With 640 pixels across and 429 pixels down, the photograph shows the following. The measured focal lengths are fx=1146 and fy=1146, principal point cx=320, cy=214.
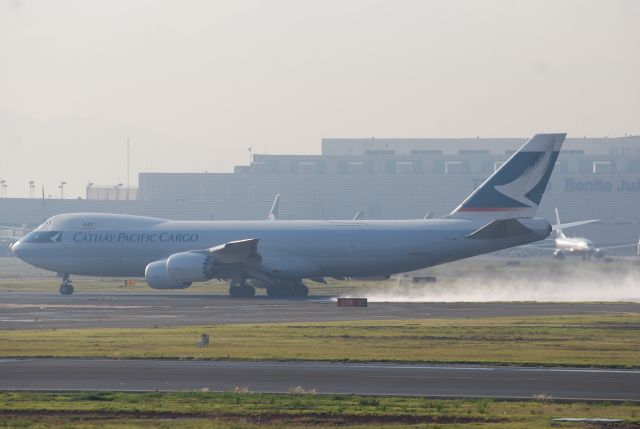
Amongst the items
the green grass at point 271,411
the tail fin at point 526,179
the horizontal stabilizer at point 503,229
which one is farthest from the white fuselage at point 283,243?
the green grass at point 271,411

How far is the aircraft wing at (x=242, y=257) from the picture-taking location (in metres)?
66.9

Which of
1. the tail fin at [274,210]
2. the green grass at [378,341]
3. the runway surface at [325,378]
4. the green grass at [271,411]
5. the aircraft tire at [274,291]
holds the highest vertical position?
the tail fin at [274,210]

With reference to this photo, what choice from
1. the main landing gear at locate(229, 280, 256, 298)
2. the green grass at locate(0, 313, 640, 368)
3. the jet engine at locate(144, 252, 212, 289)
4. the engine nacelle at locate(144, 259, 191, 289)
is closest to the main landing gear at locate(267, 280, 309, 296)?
the main landing gear at locate(229, 280, 256, 298)

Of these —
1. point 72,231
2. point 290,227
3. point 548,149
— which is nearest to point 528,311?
point 548,149

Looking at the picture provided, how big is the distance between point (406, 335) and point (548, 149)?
27842mm

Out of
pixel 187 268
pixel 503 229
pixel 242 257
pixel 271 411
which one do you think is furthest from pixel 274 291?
pixel 271 411

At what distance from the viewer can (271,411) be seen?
2317 cm

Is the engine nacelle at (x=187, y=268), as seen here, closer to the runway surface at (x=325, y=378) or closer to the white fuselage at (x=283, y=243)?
the white fuselage at (x=283, y=243)

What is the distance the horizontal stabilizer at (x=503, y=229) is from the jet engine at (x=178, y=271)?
16.4 metres

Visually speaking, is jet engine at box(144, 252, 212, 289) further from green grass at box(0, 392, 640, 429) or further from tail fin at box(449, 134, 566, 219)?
green grass at box(0, 392, 640, 429)

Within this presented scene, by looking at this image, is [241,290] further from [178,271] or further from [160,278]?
[160,278]

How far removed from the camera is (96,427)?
843 inches

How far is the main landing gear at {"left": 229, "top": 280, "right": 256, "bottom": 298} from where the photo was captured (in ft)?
226

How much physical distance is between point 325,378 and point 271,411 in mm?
5445
